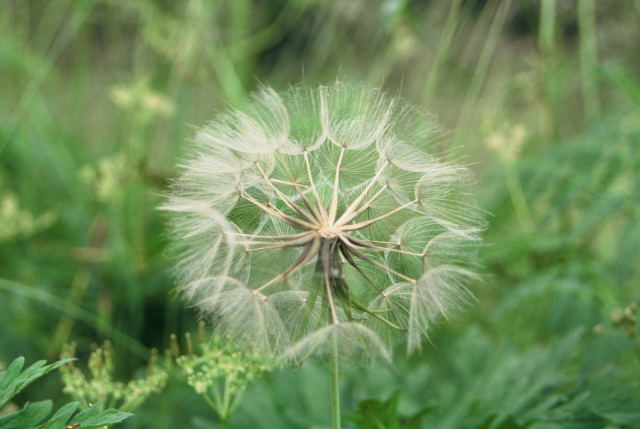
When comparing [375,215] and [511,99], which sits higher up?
[511,99]

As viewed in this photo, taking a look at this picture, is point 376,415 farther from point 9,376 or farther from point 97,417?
point 9,376

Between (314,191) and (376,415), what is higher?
(314,191)

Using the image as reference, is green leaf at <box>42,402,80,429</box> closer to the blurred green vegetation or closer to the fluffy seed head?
the fluffy seed head

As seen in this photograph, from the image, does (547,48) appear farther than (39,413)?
Yes

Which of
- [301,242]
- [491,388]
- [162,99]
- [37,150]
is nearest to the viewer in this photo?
[301,242]

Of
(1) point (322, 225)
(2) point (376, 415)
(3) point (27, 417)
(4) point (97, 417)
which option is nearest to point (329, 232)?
(1) point (322, 225)

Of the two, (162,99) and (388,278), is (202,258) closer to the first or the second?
(388,278)

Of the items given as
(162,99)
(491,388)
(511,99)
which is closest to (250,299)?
(491,388)

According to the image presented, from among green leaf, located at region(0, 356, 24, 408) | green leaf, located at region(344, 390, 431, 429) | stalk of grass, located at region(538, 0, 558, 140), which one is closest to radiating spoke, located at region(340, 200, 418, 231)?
green leaf, located at region(344, 390, 431, 429)

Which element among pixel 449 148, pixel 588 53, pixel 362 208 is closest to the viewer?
pixel 362 208
